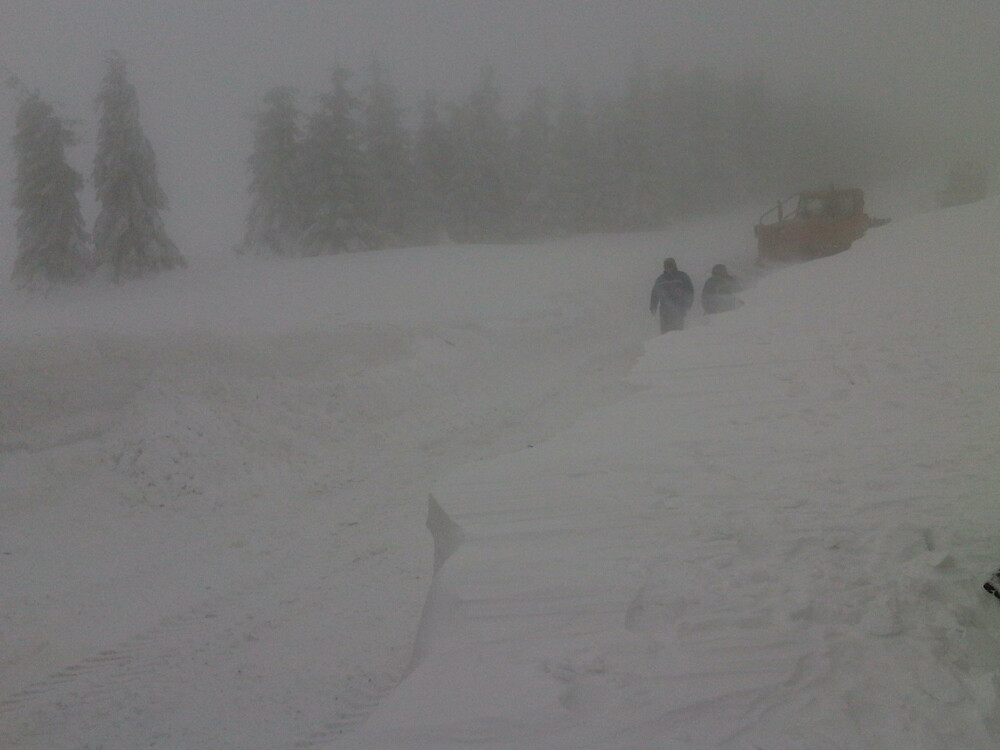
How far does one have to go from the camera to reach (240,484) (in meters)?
7.90

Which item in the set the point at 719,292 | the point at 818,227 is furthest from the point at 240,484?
the point at 818,227

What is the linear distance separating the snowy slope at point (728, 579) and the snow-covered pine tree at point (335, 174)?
2571 cm

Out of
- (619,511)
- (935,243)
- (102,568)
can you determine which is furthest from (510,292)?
(619,511)

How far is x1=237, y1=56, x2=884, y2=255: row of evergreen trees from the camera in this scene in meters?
29.6

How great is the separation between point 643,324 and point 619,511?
13.0 m

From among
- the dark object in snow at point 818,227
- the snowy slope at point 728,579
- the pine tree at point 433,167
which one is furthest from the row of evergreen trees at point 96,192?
the snowy slope at point 728,579

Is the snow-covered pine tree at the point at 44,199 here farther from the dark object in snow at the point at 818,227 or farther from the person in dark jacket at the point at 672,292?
the dark object in snow at the point at 818,227

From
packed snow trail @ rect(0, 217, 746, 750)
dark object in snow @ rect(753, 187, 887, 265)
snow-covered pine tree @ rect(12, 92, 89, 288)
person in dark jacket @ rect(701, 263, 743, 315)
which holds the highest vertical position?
snow-covered pine tree @ rect(12, 92, 89, 288)

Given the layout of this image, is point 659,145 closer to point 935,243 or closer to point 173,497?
point 935,243

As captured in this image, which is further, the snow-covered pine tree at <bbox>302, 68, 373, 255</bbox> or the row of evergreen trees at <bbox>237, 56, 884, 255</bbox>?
the row of evergreen trees at <bbox>237, 56, 884, 255</bbox>

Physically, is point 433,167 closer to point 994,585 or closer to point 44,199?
point 44,199

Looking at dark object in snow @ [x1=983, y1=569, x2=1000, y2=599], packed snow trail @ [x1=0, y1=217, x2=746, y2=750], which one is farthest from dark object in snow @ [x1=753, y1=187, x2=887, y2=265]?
dark object in snow @ [x1=983, y1=569, x2=1000, y2=599]

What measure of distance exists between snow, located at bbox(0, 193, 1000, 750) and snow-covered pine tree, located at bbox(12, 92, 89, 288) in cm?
999

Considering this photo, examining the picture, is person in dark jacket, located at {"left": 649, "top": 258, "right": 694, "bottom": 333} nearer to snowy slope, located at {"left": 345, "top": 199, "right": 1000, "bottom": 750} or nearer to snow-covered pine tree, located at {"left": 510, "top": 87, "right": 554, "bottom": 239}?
snowy slope, located at {"left": 345, "top": 199, "right": 1000, "bottom": 750}
